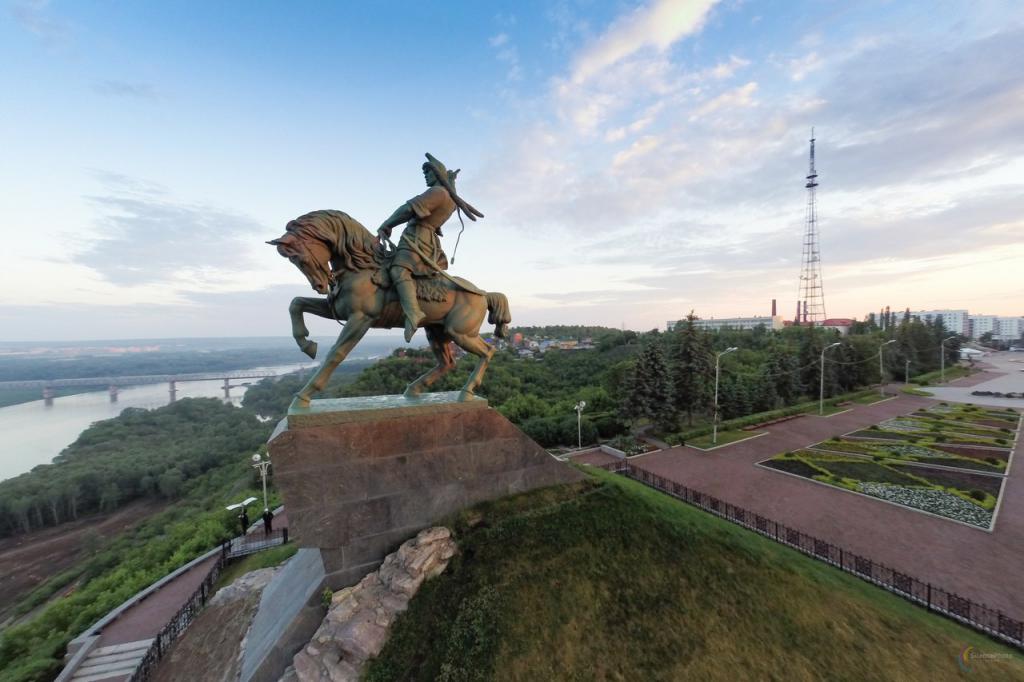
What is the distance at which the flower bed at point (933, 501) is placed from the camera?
11.9 metres

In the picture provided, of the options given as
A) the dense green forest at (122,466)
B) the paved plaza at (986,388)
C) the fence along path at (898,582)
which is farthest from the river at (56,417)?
the paved plaza at (986,388)

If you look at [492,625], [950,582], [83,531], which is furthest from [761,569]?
[83,531]

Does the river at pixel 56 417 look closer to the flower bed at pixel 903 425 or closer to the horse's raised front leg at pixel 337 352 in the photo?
the horse's raised front leg at pixel 337 352

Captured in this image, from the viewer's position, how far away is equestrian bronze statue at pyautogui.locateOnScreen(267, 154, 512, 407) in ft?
18.9

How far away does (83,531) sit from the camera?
96.5ft

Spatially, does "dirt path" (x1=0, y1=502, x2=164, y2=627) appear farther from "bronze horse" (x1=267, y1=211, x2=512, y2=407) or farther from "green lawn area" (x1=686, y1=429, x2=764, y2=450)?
"green lawn area" (x1=686, y1=429, x2=764, y2=450)

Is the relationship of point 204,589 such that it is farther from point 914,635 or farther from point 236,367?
point 236,367

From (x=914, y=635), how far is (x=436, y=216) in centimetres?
955

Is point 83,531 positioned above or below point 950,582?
below

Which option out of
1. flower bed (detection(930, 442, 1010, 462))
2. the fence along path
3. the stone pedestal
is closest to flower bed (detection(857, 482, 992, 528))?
the fence along path

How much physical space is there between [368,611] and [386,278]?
15.8 ft

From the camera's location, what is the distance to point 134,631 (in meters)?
8.45

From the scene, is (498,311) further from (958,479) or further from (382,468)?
(958,479)

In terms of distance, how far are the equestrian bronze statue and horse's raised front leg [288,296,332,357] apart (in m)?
0.01
